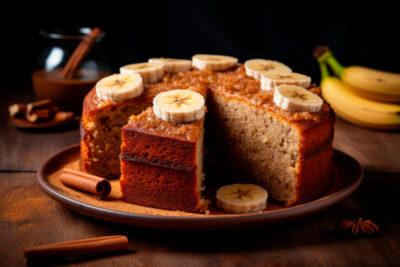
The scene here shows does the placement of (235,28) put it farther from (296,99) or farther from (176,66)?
(296,99)

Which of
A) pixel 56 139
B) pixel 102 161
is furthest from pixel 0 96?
pixel 102 161

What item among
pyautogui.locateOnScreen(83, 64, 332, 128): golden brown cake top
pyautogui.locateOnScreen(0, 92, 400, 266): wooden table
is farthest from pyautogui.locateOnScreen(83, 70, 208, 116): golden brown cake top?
pyautogui.locateOnScreen(0, 92, 400, 266): wooden table

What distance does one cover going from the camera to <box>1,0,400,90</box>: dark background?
5.82 m

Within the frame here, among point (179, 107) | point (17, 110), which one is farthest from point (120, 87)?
point (17, 110)

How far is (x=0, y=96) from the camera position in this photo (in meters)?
5.96

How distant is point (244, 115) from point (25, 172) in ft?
5.88

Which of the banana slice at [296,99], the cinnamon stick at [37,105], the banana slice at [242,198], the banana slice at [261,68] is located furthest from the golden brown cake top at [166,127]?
the cinnamon stick at [37,105]

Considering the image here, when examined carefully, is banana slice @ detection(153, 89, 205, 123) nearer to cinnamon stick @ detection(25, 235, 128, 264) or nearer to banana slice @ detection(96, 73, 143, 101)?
banana slice @ detection(96, 73, 143, 101)

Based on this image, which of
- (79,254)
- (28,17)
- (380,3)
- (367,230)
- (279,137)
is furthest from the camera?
(28,17)

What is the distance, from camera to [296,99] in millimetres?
3295

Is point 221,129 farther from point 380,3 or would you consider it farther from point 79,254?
point 380,3

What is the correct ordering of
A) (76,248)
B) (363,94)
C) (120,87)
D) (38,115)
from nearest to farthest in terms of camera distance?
(76,248) → (120,87) → (38,115) → (363,94)

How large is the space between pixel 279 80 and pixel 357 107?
187 cm

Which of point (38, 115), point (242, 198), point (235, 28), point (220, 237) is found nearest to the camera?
point (220, 237)
